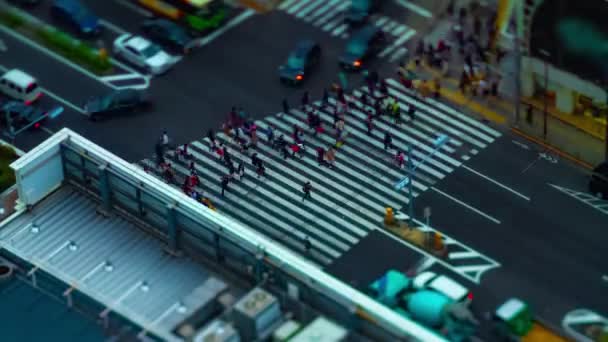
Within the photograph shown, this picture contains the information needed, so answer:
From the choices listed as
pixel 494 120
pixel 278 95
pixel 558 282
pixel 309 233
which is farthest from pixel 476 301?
pixel 278 95

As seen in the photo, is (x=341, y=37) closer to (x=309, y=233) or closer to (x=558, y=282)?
(x=309, y=233)

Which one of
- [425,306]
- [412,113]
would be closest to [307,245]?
[412,113]

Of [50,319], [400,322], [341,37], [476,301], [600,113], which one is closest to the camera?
[400,322]

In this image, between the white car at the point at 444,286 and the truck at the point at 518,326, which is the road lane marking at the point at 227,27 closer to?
the white car at the point at 444,286

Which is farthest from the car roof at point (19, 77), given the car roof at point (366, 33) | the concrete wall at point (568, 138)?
the concrete wall at point (568, 138)

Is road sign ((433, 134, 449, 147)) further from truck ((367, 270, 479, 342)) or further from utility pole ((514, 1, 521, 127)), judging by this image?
truck ((367, 270, 479, 342))

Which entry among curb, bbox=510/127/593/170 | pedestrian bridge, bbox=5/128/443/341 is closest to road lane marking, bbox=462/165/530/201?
curb, bbox=510/127/593/170
